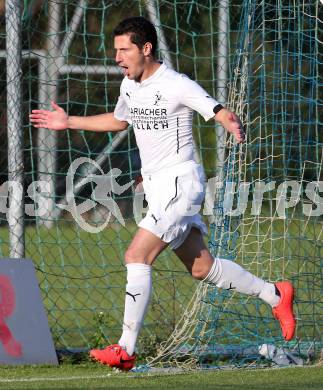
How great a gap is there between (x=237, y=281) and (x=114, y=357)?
3.43 ft

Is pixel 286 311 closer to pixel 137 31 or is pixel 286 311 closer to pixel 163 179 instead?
pixel 163 179

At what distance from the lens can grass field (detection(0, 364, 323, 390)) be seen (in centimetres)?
644

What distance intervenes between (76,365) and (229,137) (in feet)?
6.37

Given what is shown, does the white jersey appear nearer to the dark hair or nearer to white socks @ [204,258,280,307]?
the dark hair

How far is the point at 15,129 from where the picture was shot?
805cm

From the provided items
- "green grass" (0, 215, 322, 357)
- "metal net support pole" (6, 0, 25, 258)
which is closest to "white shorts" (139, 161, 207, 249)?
"green grass" (0, 215, 322, 357)

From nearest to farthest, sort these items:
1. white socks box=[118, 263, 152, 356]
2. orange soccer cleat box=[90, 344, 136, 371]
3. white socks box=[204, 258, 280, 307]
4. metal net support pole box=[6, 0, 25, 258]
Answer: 1. orange soccer cleat box=[90, 344, 136, 371]
2. white socks box=[118, 263, 152, 356]
3. white socks box=[204, 258, 280, 307]
4. metal net support pole box=[6, 0, 25, 258]

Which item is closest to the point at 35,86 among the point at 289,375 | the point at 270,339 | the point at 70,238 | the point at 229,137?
the point at 70,238

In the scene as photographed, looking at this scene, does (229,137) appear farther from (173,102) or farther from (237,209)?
(173,102)

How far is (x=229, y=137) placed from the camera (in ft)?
26.4

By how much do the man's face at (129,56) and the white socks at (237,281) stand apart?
1.29 metres

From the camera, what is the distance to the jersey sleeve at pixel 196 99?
660 cm

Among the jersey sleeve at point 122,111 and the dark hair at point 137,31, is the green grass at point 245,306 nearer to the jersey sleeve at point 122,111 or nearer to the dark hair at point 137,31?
the jersey sleeve at point 122,111

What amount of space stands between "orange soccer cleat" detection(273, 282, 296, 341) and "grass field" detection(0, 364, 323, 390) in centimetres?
26
